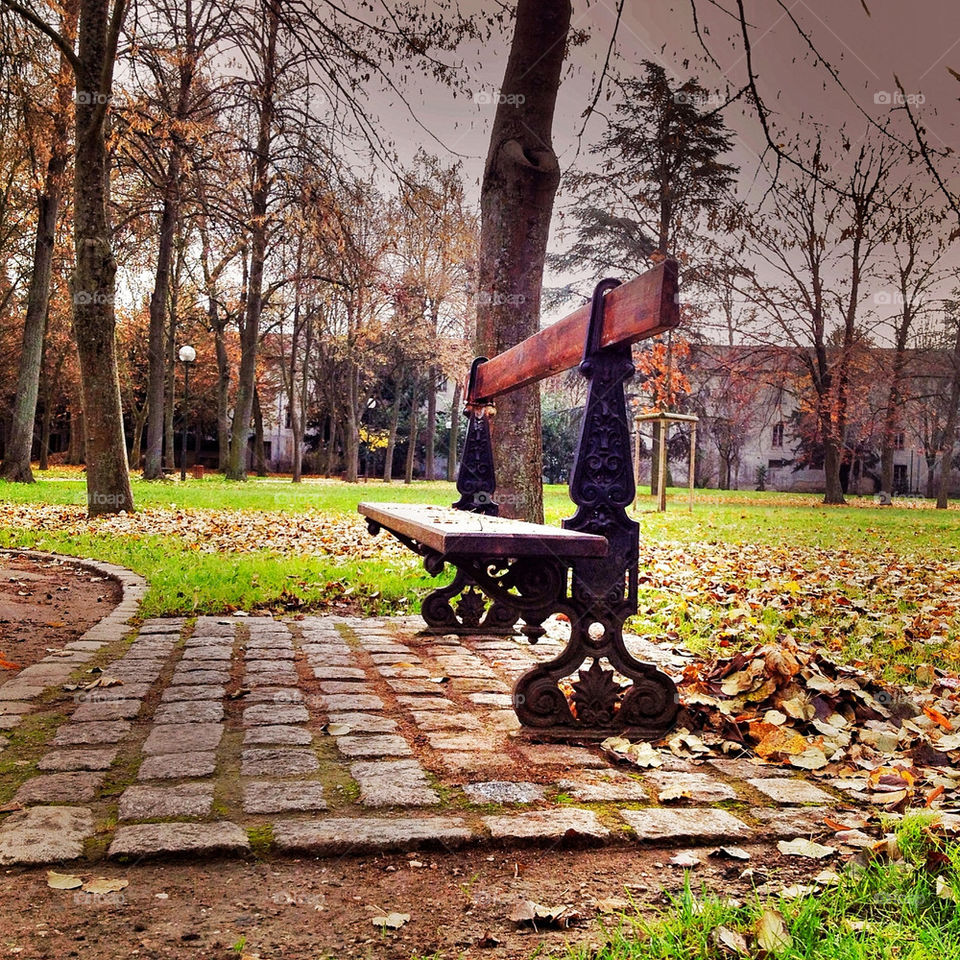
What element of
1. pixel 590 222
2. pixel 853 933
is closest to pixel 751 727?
pixel 853 933

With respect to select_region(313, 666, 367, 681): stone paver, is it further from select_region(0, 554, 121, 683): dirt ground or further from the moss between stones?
the moss between stones

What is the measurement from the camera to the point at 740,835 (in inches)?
98.6

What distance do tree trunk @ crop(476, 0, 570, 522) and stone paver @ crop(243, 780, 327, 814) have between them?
4667 mm

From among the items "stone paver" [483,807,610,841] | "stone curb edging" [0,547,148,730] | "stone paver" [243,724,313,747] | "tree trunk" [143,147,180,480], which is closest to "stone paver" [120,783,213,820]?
"stone paver" [243,724,313,747]

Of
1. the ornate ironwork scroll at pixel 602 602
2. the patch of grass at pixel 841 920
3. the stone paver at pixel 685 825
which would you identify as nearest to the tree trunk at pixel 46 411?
the ornate ironwork scroll at pixel 602 602

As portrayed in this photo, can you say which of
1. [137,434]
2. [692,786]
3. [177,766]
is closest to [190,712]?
[177,766]

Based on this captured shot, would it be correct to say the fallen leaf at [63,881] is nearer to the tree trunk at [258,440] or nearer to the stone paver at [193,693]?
the stone paver at [193,693]

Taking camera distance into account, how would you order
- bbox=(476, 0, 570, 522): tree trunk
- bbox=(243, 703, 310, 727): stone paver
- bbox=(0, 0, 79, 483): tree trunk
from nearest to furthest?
bbox=(243, 703, 310, 727): stone paver → bbox=(476, 0, 570, 522): tree trunk → bbox=(0, 0, 79, 483): tree trunk

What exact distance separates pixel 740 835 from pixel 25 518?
11164 mm

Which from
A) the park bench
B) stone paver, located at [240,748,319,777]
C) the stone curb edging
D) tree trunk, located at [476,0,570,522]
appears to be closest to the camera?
stone paver, located at [240,748,319,777]

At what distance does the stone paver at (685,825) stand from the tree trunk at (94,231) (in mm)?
9251

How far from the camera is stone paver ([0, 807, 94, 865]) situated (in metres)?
2.25

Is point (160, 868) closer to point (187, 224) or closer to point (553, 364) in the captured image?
point (553, 364)

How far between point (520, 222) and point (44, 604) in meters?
4.52
